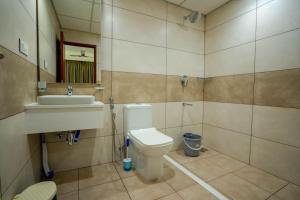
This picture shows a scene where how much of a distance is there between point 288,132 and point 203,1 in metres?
2.04

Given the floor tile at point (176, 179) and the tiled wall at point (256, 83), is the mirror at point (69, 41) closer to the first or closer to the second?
the floor tile at point (176, 179)

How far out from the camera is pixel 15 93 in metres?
1.04

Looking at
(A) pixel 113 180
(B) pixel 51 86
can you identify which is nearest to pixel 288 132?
(A) pixel 113 180

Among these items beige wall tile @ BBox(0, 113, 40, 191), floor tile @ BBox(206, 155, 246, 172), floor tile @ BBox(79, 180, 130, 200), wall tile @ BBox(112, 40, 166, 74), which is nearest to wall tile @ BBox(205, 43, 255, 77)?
wall tile @ BBox(112, 40, 166, 74)

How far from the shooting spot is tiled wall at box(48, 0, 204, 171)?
1.87 m

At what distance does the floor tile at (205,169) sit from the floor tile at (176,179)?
0.18 meters

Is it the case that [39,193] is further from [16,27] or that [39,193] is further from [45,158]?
[16,27]

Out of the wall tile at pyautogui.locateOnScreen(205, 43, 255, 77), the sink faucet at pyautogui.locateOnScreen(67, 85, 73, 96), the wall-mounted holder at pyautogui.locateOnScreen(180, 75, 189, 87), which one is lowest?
the sink faucet at pyautogui.locateOnScreen(67, 85, 73, 96)

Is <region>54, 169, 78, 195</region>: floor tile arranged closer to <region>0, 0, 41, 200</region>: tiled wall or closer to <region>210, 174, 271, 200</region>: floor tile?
<region>0, 0, 41, 200</region>: tiled wall

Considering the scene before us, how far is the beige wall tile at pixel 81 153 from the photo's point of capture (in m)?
1.73

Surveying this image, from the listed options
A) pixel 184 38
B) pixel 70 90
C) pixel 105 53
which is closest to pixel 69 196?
pixel 70 90

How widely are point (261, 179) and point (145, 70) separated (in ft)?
6.20

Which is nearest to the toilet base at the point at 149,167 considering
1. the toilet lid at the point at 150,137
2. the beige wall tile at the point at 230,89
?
the toilet lid at the point at 150,137

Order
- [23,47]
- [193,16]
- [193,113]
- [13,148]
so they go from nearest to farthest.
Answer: [13,148], [23,47], [193,16], [193,113]
